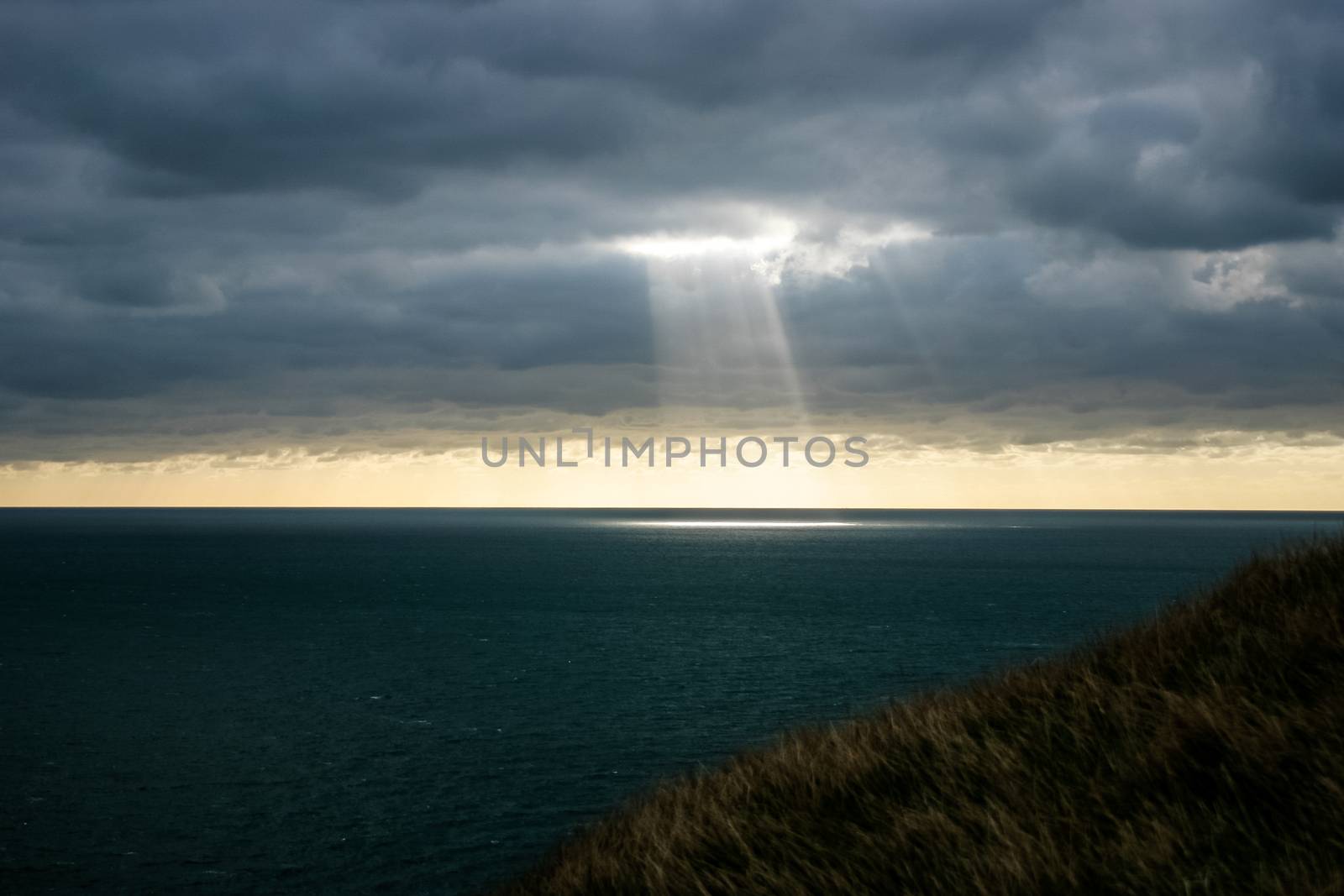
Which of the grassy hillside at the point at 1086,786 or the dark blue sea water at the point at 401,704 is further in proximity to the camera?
the dark blue sea water at the point at 401,704

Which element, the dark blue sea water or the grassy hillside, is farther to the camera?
the dark blue sea water

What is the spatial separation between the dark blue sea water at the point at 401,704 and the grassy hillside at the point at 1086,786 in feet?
10.9

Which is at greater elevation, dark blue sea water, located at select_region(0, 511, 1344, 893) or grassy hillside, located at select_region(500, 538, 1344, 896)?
grassy hillside, located at select_region(500, 538, 1344, 896)

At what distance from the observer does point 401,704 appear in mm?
50906

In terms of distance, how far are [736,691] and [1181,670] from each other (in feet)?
139

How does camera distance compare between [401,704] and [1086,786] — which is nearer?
[1086,786]

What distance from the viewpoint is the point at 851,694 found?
Result: 5106cm

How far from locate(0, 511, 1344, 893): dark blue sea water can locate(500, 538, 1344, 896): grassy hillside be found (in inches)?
131

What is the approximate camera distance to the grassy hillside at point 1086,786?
801 cm

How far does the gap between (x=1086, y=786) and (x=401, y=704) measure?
45.6 metres

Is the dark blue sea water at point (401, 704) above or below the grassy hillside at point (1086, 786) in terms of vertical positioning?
below

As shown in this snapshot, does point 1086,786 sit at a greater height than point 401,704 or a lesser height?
greater

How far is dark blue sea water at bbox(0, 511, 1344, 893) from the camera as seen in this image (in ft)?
93.6

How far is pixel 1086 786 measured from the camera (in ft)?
31.7
